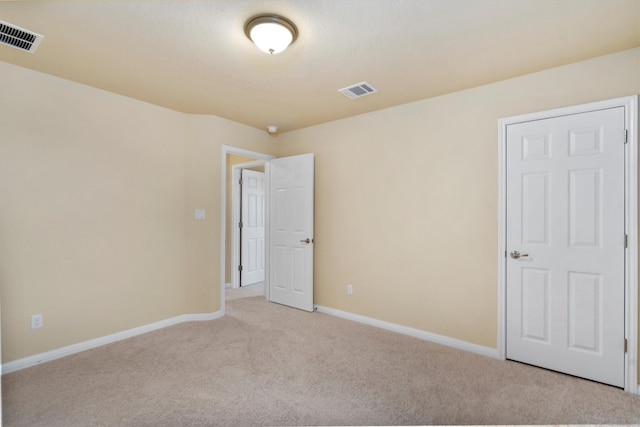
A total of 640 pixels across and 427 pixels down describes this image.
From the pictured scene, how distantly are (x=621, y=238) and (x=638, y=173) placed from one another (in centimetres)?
48

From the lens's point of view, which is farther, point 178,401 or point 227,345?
point 227,345

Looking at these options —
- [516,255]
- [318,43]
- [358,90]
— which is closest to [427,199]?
[516,255]

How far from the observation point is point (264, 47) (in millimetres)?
2000

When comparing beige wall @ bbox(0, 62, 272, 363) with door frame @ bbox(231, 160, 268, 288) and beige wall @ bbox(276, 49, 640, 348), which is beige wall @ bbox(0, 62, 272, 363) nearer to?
door frame @ bbox(231, 160, 268, 288)

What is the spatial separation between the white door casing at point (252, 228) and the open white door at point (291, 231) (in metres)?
1.13

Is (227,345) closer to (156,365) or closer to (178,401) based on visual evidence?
(156,365)

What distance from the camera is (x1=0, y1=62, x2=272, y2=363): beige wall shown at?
251 centimetres

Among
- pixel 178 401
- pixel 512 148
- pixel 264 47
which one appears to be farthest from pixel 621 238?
pixel 178 401

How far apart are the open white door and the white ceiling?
4.17ft

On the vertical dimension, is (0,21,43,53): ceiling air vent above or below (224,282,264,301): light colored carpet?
above

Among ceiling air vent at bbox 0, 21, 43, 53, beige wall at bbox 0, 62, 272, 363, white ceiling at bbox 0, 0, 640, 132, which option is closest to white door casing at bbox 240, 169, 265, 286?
beige wall at bbox 0, 62, 272, 363

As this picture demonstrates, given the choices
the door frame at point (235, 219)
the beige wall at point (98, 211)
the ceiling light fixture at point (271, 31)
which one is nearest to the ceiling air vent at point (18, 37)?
the beige wall at point (98, 211)

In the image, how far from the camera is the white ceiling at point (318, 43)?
5.90 ft

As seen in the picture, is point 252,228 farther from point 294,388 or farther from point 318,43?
point 318,43
